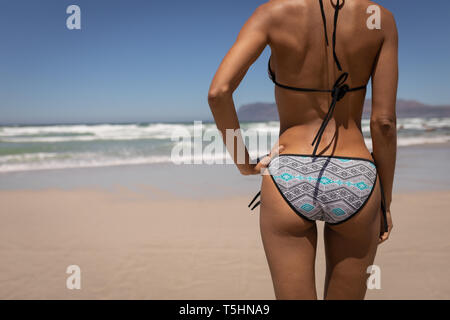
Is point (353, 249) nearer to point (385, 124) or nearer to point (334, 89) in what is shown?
point (385, 124)

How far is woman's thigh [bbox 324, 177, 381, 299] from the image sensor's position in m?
1.54

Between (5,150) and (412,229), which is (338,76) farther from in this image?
(5,150)

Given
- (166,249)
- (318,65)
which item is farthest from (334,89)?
(166,249)

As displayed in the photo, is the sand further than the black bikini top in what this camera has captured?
Yes

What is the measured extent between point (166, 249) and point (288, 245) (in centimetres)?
329

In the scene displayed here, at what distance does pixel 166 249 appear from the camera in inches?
179

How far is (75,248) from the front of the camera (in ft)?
15.1

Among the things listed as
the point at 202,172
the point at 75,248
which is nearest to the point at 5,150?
the point at 202,172

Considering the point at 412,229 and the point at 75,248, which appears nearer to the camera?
the point at 75,248

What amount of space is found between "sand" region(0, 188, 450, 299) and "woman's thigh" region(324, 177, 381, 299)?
6.83 feet

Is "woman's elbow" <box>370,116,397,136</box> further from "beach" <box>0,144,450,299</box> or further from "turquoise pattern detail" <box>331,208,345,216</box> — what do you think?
"beach" <box>0,144,450,299</box>

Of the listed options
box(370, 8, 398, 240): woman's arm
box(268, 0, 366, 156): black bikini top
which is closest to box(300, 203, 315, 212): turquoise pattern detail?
box(268, 0, 366, 156): black bikini top

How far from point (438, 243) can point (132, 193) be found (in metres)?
5.49

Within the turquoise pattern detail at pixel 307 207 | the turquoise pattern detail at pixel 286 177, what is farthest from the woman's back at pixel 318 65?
the turquoise pattern detail at pixel 307 207
